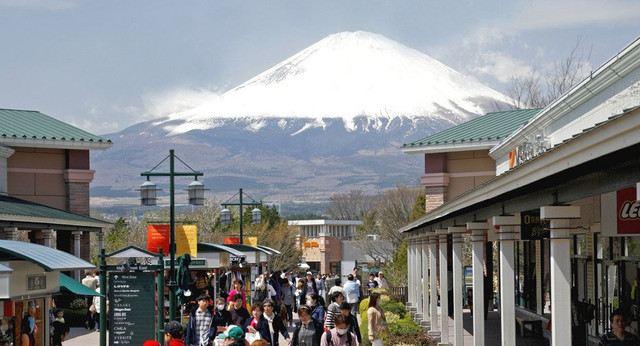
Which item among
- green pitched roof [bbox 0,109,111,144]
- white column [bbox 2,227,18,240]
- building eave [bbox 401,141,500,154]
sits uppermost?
green pitched roof [bbox 0,109,111,144]

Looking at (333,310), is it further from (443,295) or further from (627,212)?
(443,295)

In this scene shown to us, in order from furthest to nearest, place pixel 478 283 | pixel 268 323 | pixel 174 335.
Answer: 1. pixel 478 283
2. pixel 268 323
3. pixel 174 335

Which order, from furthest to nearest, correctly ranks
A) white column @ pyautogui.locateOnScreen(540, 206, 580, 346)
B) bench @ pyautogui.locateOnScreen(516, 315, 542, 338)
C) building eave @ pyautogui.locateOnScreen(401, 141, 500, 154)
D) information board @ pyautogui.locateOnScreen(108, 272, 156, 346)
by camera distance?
building eave @ pyautogui.locateOnScreen(401, 141, 500, 154)
bench @ pyautogui.locateOnScreen(516, 315, 542, 338)
information board @ pyautogui.locateOnScreen(108, 272, 156, 346)
white column @ pyautogui.locateOnScreen(540, 206, 580, 346)

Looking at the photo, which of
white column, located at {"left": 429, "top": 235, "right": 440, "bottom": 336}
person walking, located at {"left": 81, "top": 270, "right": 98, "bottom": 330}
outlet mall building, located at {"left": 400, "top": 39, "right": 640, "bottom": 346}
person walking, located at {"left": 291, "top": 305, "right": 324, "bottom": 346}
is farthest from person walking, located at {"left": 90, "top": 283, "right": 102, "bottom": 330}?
person walking, located at {"left": 291, "top": 305, "right": 324, "bottom": 346}

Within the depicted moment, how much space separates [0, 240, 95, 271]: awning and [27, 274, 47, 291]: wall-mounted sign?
0.31 meters

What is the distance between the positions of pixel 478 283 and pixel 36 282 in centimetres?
881

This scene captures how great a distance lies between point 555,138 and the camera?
3469cm

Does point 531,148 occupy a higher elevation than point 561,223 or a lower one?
higher

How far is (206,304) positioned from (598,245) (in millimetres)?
8848

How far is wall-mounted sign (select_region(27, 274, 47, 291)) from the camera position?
19.4 meters

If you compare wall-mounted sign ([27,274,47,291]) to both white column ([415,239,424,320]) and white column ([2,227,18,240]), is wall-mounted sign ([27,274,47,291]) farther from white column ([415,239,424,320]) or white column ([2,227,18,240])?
white column ([415,239,424,320])

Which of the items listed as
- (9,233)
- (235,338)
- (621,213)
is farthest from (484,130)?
(235,338)

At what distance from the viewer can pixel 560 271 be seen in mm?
17438

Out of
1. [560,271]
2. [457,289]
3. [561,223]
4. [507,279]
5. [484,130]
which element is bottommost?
[457,289]
